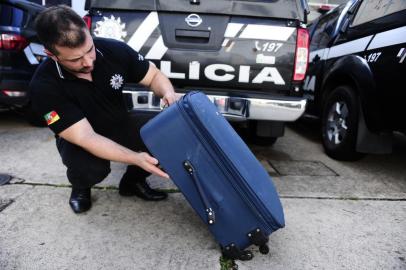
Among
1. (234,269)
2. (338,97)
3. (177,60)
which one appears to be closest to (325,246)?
(234,269)

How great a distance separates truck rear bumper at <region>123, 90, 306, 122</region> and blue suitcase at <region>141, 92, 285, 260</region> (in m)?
1.02

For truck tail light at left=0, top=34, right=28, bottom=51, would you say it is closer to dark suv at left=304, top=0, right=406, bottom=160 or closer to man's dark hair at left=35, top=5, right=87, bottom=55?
man's dark hair at left=35, top=5, right=87, bottom=55

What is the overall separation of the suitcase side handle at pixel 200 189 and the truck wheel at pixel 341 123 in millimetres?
1991

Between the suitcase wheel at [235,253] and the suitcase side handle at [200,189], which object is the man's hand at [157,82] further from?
the suitcase wheel at [235,253]

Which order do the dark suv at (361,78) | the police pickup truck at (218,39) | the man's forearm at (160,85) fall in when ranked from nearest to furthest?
the man's forearm at (160,85) → the dark suv at (361,78) → the police pickup truck at (218,39)

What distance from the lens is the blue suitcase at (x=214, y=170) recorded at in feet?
5.04

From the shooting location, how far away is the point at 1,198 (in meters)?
2.30

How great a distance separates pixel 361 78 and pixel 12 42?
3.32 meters

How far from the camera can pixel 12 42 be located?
3.75 metres

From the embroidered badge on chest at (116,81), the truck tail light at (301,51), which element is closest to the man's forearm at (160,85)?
the embroidered badge on chest at (116,81)

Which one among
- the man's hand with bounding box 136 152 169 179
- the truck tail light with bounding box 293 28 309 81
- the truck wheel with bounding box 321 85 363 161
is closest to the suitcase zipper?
the man's hand with bounding box 136 152 169 179

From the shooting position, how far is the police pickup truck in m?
2.70

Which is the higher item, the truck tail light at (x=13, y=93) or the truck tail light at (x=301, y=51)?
the truck tail light at (x=301, y=51)

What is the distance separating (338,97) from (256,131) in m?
1.01
